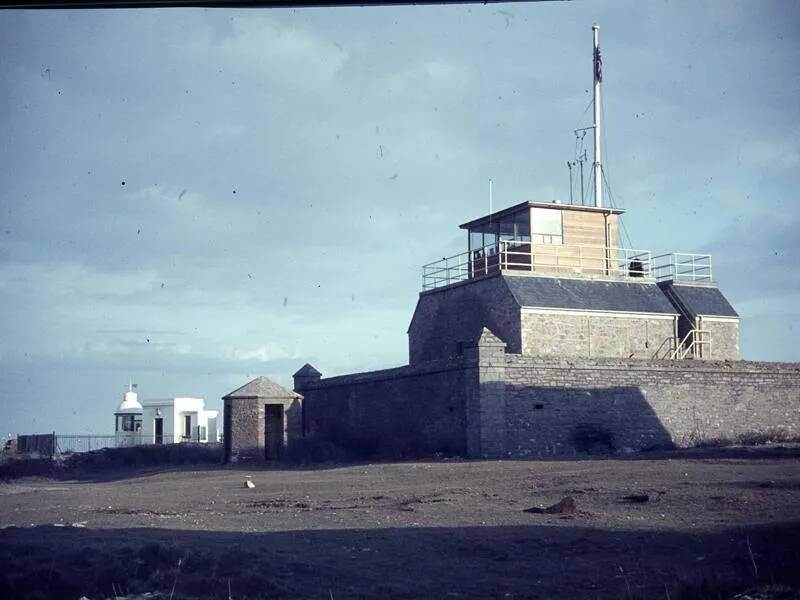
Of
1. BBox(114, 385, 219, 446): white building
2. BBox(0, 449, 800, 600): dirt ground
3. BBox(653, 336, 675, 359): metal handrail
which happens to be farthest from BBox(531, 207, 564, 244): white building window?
BBox(114, 385, 219, 446): white building

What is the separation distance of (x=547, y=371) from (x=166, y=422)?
3197cm

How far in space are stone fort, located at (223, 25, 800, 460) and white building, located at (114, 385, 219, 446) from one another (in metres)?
15.9

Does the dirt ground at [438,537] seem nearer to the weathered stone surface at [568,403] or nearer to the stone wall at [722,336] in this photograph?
the weathered stone surface at [568,403]

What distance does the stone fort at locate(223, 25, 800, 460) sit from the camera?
28703mm

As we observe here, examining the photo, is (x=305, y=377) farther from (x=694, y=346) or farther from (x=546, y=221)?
(x=694, y=346)

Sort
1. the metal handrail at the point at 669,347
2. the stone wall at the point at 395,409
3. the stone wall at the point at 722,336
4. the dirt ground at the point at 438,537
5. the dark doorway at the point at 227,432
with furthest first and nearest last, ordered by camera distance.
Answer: the stone wall at the point at 722,336
the dark doorway at the point at 227,432
the metal handrail at the point at 669,347
the stone wall at the point at 395,409
the dirt ground at the point at 438,537

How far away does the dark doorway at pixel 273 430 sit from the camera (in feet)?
123

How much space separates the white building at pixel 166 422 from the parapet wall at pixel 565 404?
74.5 feet

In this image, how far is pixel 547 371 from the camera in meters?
28.9

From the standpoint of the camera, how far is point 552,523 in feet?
48.5

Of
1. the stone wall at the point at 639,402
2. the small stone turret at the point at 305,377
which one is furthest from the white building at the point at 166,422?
the stone wall at the point at 639,402

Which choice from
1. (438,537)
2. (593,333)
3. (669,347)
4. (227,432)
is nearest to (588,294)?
(593,333)

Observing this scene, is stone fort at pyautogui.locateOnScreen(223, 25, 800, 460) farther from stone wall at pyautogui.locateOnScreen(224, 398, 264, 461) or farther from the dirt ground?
the dirt ground

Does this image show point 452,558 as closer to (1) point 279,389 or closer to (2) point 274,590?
(2) point 274,590
